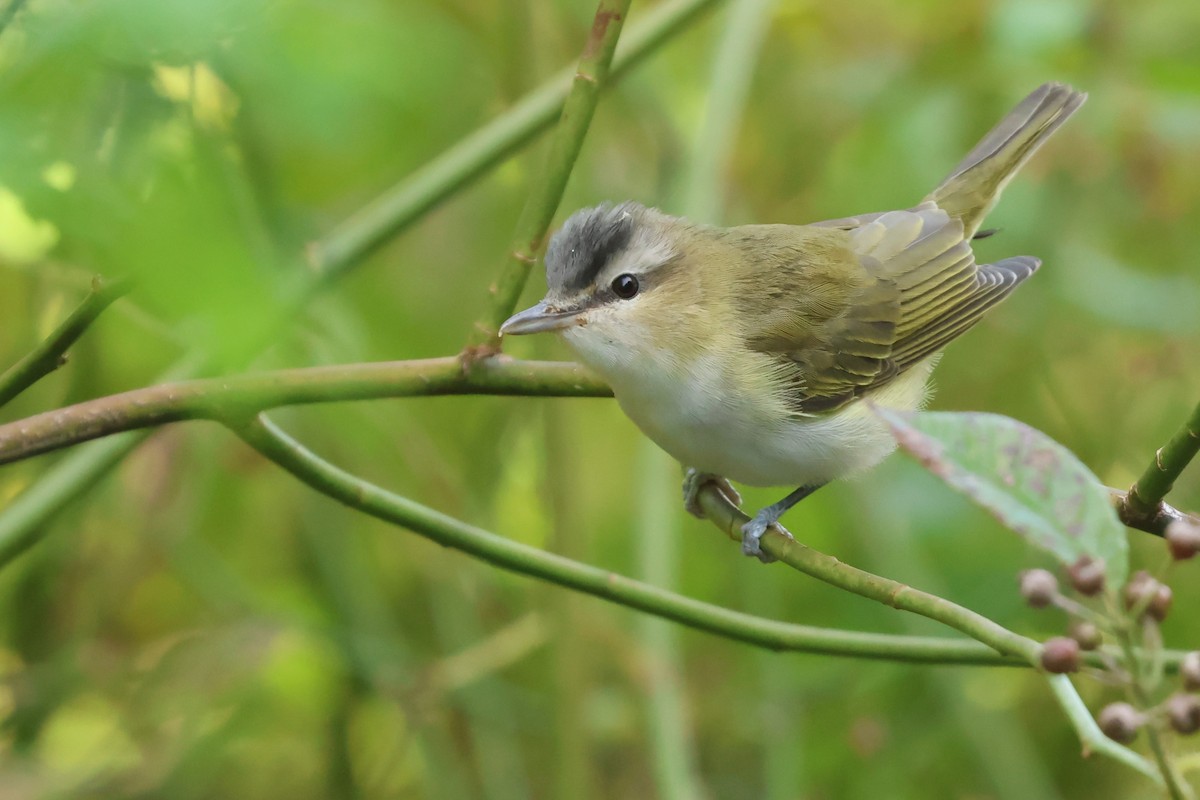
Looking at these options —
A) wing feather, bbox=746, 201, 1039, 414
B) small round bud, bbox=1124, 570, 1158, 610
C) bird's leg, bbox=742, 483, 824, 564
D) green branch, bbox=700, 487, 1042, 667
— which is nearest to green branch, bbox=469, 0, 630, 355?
green branch, bbox=700, 487, 1042, 667

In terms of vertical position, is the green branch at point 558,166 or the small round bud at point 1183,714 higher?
the green branch at point 558,166

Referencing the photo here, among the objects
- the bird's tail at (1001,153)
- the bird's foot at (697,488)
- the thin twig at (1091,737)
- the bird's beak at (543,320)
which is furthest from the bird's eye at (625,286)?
the thin twig at (1091,737)

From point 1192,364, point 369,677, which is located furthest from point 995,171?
point 369,677

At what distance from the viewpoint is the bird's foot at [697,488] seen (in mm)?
2689

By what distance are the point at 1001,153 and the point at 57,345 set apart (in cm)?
258

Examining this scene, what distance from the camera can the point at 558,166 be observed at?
1.68 metres

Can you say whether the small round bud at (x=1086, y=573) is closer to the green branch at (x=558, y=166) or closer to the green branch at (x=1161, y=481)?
the green branch at (x=1161, y=481)

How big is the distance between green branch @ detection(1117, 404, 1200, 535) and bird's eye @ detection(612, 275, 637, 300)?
1.15 meters

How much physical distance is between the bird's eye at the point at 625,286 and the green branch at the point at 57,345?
1.21 metres

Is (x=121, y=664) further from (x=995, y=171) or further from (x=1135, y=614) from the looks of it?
(x=1135, y=614)

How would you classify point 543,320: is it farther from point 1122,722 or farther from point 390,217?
point 1122,722

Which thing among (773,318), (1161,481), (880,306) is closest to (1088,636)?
(1161,481)

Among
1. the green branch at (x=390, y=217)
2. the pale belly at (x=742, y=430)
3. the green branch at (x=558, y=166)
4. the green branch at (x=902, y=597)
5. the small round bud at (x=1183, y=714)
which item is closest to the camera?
the small round bud at (x=1183, y=714)

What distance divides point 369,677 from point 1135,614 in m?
2.55
